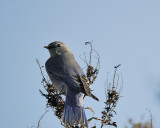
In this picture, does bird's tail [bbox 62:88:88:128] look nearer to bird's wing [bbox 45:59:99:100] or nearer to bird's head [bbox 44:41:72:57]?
bird's wing [bbox 45:59:99:100]

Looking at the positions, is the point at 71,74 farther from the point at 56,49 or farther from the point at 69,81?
the point at 56,49

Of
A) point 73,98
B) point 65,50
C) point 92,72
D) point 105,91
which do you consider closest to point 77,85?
point 73,98

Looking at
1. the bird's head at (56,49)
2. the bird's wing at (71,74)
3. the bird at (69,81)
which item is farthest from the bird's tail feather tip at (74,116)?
the bird's head at (56,49)

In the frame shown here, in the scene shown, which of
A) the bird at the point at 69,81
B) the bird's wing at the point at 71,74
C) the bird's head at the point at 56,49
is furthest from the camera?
the bird's head at the point at 56,49

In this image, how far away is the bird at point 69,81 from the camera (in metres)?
5.21

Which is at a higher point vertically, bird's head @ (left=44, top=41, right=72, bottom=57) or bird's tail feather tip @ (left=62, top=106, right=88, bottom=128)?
bird's head @ (left=44, top=41, right=72, bottom=57)

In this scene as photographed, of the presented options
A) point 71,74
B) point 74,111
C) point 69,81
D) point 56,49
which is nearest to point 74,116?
point 74,111

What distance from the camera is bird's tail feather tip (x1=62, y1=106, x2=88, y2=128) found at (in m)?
4.90

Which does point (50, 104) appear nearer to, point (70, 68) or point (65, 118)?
point (65, 118)

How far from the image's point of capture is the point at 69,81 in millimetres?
5770

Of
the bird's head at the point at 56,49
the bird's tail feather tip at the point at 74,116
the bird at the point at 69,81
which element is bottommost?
the bird's tail feather tip at the point at 74,116

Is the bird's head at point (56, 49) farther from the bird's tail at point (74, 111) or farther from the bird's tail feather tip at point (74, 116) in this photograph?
the bird's tail feather tip at point (74, 116)

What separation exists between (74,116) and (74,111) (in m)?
0.12

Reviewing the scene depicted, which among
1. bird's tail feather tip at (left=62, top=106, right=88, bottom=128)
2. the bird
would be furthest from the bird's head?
bird's tail feather tip at (left=62, top=106, right=88, bottom=128)
